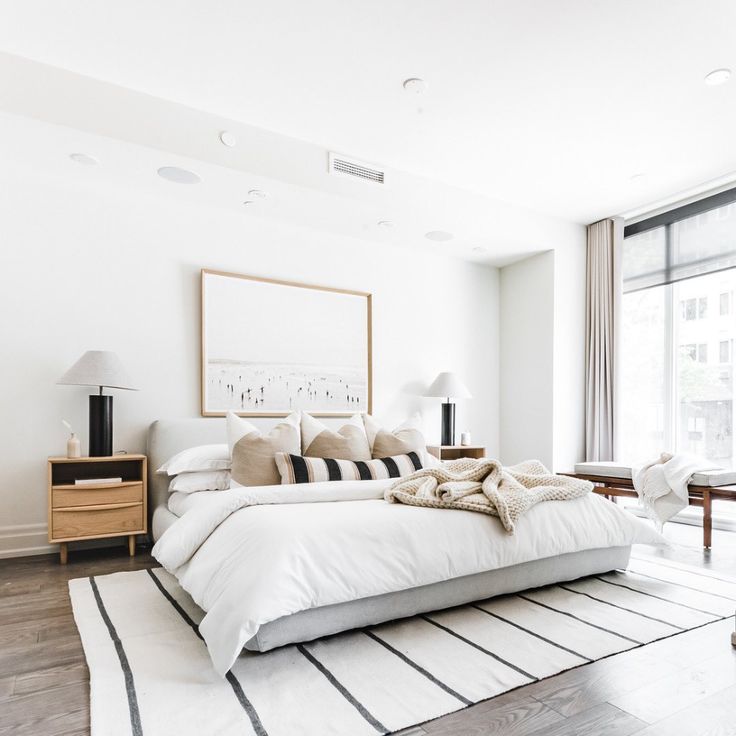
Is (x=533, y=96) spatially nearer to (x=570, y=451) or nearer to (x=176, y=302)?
(x=176, y=302)

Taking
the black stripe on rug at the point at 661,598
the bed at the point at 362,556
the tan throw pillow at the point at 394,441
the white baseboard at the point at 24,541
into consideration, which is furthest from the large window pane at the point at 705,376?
the white baseboard at the point at 24,541

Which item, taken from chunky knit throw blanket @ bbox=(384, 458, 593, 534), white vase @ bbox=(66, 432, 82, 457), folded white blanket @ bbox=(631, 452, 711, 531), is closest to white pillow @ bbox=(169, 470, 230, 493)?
white vase @ bbox=(66, 432, 82, 457)

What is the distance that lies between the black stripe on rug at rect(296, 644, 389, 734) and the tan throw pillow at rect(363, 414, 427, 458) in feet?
5.65

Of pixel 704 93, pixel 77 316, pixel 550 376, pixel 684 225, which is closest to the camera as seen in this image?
pixel 704 93

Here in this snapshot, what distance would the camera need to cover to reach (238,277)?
433 centimetres

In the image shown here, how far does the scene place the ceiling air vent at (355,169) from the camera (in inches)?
150

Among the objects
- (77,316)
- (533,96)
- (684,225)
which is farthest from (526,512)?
(684,225)

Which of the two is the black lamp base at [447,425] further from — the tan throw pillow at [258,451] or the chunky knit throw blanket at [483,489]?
the chunky knit throw blanket at [483,489]

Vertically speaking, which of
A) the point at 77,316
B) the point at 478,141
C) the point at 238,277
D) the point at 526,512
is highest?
the point at 478,141

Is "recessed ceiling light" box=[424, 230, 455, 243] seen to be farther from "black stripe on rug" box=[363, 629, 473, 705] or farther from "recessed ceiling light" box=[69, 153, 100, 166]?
"black stripe on rug" box=[363, 629, 473, 705]

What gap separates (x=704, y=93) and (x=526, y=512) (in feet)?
8.77

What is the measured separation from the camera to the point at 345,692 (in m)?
1.67

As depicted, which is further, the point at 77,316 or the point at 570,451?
the point at 570,451

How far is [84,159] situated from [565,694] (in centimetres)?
A: 374
